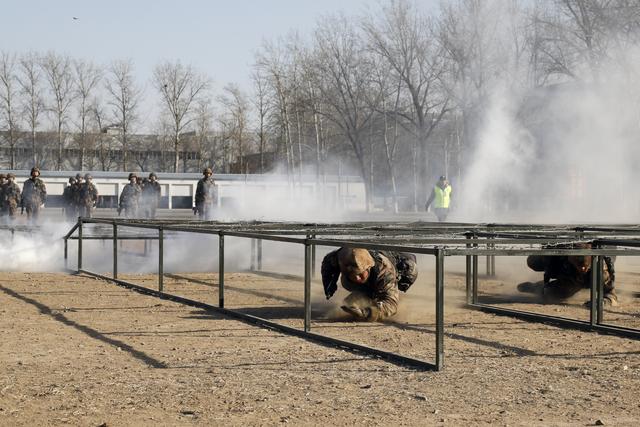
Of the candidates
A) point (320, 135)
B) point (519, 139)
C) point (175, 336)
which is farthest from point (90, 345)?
point (320, 135)

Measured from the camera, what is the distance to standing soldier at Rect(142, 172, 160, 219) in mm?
26030

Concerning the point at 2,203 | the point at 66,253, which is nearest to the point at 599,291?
the point at 66,253

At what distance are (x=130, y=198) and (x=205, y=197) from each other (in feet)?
8.20

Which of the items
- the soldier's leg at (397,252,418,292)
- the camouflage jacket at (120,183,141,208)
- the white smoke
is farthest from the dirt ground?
the white smoke

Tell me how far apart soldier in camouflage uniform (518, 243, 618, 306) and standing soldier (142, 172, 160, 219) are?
48.6ft

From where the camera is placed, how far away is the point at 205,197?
950 inches

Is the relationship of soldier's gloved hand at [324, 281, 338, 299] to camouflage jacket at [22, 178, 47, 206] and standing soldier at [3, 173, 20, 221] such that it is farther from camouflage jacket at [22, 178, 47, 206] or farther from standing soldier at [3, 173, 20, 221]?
standing soldier at [3, 173, 20, 221]

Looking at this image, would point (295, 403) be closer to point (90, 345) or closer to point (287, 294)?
point (90, 345)

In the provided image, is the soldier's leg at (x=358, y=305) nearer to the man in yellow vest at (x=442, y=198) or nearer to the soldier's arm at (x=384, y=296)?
the soldier's arm at (x=384, y=296)

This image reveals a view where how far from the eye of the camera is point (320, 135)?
205ft

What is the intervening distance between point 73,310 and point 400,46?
41868mm

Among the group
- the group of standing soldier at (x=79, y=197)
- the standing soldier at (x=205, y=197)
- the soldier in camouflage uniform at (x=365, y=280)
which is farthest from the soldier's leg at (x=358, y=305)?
the group of standing soldier at (x=79, y=197)

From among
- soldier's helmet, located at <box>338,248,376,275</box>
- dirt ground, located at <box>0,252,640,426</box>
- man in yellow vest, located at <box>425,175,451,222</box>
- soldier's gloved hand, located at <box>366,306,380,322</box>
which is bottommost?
dirt ground, located at <box>0,252,640,426</box>

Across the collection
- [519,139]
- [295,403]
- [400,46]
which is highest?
[400,46]
